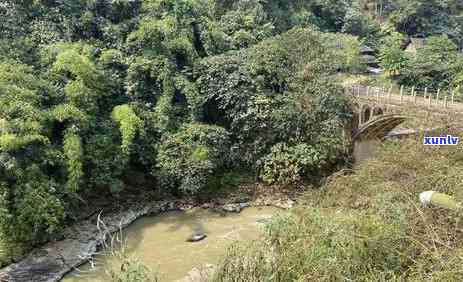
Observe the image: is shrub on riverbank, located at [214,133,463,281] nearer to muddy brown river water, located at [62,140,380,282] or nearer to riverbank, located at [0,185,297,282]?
riverbank, located at [0,185,297,282]

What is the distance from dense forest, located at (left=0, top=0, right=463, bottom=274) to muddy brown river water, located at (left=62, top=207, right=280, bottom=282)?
136cm

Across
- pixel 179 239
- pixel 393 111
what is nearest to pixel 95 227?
pixel 179 239

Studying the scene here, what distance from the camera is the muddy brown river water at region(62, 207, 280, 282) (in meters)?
13.1

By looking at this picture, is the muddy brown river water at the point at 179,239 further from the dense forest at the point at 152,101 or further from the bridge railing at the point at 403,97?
the bridge railing at the point at 403,97

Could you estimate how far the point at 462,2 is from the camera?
46.7 meters

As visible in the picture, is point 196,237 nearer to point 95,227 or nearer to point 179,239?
point 179,239

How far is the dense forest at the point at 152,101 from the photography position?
577 inches

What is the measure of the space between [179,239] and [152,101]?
6.40m

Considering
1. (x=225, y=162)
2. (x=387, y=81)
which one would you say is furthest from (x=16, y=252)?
(x=387, y=81)

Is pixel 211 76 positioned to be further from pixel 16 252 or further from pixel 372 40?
pixel 372 40

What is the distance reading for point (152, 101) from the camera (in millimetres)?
18422

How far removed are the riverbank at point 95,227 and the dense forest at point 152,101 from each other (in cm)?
66

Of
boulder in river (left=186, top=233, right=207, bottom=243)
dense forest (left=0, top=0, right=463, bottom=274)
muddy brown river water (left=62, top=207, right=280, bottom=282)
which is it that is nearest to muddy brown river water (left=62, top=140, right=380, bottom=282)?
muddy brown river water (left=62, top=207, right=280, bottom=282)

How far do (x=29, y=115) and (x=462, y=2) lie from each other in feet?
157
